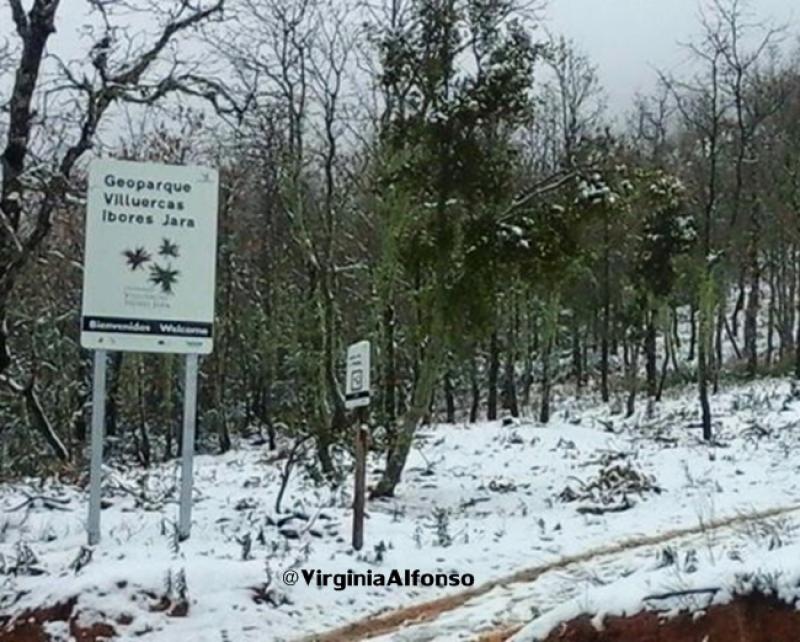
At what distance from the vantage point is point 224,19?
14594 millimetres

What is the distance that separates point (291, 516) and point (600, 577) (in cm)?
364

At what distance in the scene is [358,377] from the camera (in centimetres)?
1010

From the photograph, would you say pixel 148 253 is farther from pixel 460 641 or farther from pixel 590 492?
pixel 590 492

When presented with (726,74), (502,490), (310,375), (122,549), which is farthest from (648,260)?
(122,549)

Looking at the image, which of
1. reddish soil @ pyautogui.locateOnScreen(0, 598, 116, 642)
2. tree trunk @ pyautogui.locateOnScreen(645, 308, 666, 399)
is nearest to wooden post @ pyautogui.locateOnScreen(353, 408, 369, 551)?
reddish soil @ pyautogui.locateOnScreen(0, 598, 116, 642)

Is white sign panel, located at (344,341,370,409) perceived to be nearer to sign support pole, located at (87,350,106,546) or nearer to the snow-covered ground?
the snow-covered ground

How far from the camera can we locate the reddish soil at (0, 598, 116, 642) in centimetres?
759

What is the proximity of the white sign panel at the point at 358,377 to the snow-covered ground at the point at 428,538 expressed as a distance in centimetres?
149

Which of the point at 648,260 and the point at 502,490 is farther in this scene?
the point at 648,260

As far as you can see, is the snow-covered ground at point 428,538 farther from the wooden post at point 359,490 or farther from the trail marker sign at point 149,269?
the trail marker sign at point 149,269

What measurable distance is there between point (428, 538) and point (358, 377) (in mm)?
2302

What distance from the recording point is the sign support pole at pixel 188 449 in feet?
32.2

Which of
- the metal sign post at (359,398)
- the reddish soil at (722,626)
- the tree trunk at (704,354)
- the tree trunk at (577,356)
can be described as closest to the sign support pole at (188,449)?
the metal sign post at (359,398)

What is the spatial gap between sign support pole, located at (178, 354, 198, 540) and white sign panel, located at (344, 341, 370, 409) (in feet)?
5.00
